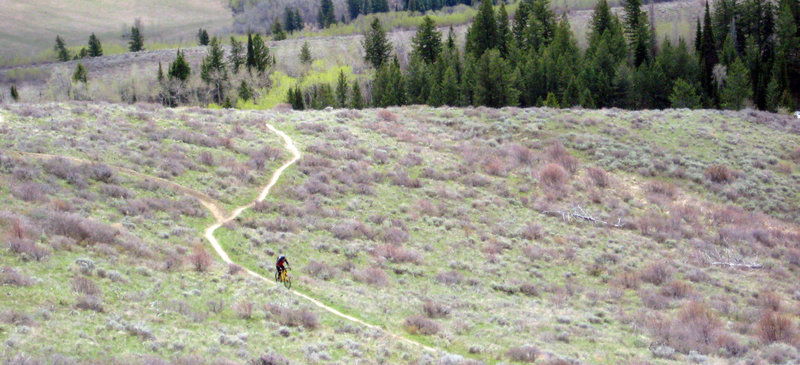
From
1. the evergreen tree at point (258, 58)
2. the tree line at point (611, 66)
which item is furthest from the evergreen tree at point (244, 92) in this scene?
the tree line at point (611, 66)

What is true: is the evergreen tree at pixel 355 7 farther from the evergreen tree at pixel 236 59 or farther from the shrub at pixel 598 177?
the shrub at pixel 598 177

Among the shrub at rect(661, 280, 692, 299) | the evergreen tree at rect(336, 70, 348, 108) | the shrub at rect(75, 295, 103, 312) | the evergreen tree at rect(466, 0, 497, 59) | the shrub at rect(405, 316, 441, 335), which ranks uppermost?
the evergreen tree at rect(466, 0, 497, 59)

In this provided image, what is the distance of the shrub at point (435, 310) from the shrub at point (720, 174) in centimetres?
2847

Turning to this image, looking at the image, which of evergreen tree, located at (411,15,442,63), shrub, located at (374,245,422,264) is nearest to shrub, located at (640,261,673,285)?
shrub, located at (374,245,422,264)

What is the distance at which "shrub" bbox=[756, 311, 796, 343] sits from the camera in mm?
18469

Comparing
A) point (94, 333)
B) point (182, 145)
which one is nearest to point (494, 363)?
point (94, 333)

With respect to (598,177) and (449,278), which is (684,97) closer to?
(598,177)

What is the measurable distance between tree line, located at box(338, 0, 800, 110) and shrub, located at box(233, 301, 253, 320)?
189 feet

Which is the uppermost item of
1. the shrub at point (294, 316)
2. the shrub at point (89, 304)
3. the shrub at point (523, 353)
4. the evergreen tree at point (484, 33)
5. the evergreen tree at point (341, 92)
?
the evergreen tree at point (484, 33)

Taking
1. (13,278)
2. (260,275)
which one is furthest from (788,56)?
(13,278)

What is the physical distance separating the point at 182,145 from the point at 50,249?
16068mm

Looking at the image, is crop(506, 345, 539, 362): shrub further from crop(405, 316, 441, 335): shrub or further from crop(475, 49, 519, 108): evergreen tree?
crop(475, 49, 519, 108): evergreen tree

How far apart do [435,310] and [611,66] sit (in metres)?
65.1

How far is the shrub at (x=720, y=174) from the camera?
4041 centimetres
